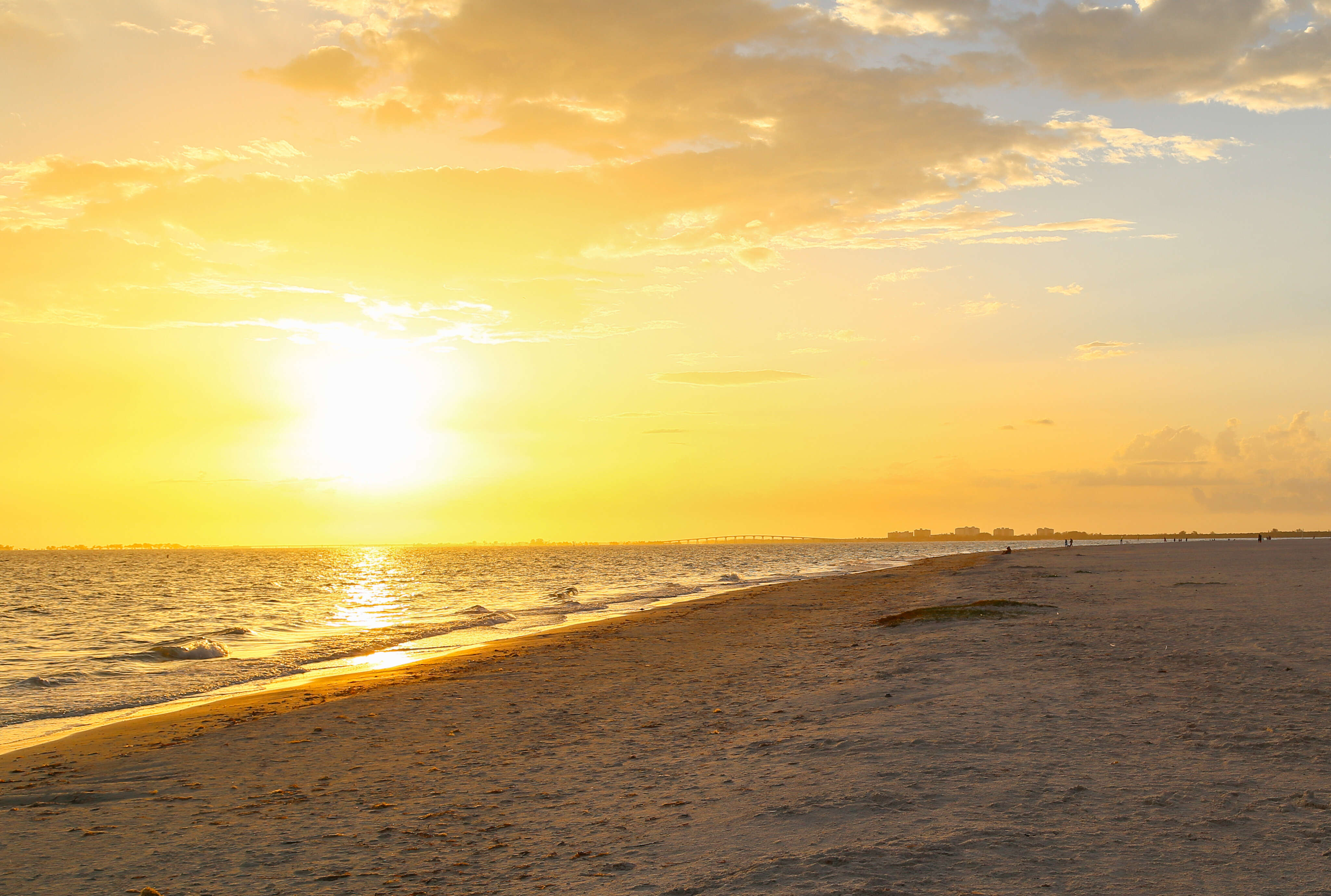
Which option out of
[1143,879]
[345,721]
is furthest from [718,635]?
[1143,879]

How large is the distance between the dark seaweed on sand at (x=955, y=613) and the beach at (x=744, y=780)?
4079 millimetres

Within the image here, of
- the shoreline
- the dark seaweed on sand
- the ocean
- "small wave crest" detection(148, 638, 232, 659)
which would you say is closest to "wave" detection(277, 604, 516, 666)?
the ocean

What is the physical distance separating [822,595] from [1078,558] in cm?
5286

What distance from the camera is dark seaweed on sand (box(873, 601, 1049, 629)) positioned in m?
24.0

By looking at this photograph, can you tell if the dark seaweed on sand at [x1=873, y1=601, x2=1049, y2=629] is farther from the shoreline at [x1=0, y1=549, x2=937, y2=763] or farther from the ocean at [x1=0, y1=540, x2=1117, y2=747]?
the ocean at [x1=0, y1=540, x2=1117, y2=747]

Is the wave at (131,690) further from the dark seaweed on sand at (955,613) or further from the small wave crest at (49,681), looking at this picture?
the dark seaweed on sand at (955,613)

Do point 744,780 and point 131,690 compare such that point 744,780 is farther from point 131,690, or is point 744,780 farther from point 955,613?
point 131,690

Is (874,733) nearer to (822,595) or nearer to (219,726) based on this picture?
(219,726)

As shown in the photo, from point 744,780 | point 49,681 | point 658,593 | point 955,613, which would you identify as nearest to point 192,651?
point 49,681

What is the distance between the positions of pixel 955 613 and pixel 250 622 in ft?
114

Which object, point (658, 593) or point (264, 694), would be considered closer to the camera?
point (264, 694)

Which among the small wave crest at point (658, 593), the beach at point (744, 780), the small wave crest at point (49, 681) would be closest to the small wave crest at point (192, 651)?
the small wave crest at point (49, 681)

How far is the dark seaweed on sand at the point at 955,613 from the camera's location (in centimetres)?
2395

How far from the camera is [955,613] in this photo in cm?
2447
